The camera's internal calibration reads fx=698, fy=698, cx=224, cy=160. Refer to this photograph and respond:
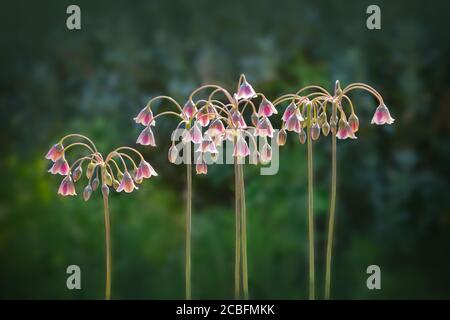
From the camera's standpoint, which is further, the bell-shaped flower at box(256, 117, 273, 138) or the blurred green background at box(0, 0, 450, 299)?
the blurred green background at box(0, 0, 450, 299)

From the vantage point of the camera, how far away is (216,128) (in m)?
2.04

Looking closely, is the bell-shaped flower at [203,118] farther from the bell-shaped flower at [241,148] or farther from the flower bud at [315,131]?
the flower bud at [315,131]

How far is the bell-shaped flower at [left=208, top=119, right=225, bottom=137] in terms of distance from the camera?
2.04 metres

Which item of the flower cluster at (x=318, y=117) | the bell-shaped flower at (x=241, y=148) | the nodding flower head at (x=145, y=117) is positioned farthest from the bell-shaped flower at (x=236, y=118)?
the nodding flower head at (x=145, y=117)

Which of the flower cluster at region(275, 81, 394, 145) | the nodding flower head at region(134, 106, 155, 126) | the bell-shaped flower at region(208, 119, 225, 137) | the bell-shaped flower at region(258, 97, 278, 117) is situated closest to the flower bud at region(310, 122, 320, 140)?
the flower cluster at region(275, 81, 394, 145)

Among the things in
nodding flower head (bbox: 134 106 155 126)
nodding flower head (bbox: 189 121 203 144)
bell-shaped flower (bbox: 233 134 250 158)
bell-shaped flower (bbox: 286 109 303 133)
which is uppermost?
nodding flower head (bbox: 134 106 155 126)

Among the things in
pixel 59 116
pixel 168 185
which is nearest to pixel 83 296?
pixel 168 185

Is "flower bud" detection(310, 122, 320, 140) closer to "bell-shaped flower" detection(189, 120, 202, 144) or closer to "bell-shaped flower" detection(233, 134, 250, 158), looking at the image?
"bell-shaped flower" detection(233, 134, 250, 158)

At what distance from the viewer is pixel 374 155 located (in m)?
3.42

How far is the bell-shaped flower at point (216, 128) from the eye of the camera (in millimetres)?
2037

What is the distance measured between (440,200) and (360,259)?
1.58 feet

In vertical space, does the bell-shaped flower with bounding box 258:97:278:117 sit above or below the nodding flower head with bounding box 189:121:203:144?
above

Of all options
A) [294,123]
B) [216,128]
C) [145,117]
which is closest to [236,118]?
[216,128]

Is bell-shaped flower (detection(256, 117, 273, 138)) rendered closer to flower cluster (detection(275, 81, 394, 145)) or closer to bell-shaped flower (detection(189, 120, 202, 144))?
flower cluster (detection(275, 81, 394, 145))
